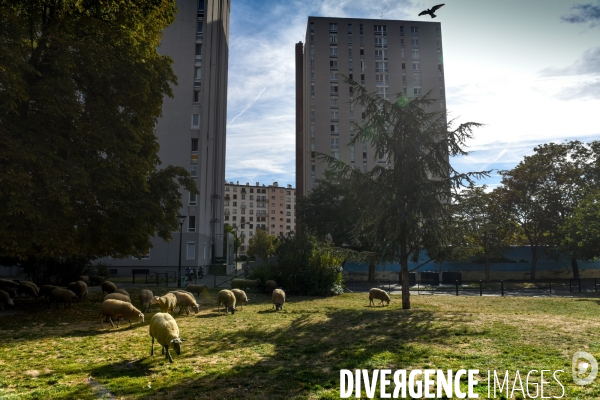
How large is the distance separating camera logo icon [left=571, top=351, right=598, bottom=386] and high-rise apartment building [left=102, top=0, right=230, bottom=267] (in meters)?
34.1

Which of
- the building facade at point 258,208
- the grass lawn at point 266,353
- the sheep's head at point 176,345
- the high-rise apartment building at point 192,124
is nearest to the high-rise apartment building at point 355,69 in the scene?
the high-rise apartment building at point 192,124

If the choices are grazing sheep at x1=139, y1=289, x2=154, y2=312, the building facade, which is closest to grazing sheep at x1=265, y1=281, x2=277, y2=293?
grazing sheep at x1=139, y1=289, x2=154, y2=312

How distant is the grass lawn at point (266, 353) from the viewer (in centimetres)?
609

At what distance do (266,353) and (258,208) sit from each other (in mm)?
137436

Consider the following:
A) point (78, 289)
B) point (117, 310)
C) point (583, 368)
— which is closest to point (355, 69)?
point (78, 289)

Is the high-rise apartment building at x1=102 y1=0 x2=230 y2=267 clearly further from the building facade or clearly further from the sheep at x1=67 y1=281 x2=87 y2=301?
the building facade

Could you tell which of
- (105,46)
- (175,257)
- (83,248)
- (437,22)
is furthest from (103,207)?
(437,22)

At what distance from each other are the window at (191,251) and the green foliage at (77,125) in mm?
22223

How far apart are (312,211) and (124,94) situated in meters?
29.9

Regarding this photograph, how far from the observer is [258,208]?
5709 inches

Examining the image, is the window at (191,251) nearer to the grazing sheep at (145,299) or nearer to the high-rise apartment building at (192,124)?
the high-rise apartment building at (192,124)

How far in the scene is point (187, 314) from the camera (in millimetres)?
14922

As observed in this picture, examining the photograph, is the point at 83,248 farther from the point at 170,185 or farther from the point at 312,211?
the point at 312,211

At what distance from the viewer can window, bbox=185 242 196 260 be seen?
38531 mm
